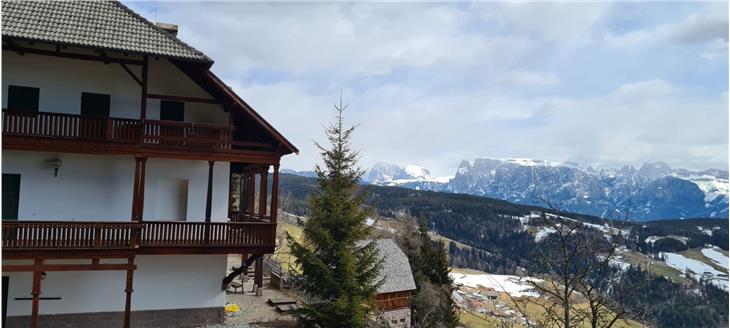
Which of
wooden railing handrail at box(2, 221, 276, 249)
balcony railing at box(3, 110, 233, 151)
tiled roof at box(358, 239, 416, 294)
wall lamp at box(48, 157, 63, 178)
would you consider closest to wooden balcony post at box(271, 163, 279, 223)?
wooden railing handrail at box(2, 221, 276, 249)

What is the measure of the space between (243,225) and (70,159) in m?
5.99

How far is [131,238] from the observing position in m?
16.3

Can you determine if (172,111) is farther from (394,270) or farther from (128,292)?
(394,270)

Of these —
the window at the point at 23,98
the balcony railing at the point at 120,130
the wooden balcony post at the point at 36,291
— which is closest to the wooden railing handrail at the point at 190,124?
the balcony railing at the point at 120,130

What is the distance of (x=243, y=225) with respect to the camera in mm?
17984

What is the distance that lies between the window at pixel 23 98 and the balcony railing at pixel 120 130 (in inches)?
46.9

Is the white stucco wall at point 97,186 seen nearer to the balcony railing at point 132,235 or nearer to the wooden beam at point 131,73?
the balcony railing at point 132,235

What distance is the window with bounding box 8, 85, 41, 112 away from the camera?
55.0ft

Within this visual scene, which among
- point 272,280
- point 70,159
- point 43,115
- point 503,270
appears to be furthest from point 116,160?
point 503,270

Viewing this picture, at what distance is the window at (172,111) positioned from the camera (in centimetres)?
1861

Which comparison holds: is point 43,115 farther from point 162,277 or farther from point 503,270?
point 503,270

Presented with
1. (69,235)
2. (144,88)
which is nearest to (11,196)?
(69,235)

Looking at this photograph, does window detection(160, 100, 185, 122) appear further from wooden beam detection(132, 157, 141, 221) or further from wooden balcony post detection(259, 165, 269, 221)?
wooden balcony post detection(259, 165, 269, 221)

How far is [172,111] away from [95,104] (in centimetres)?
244
